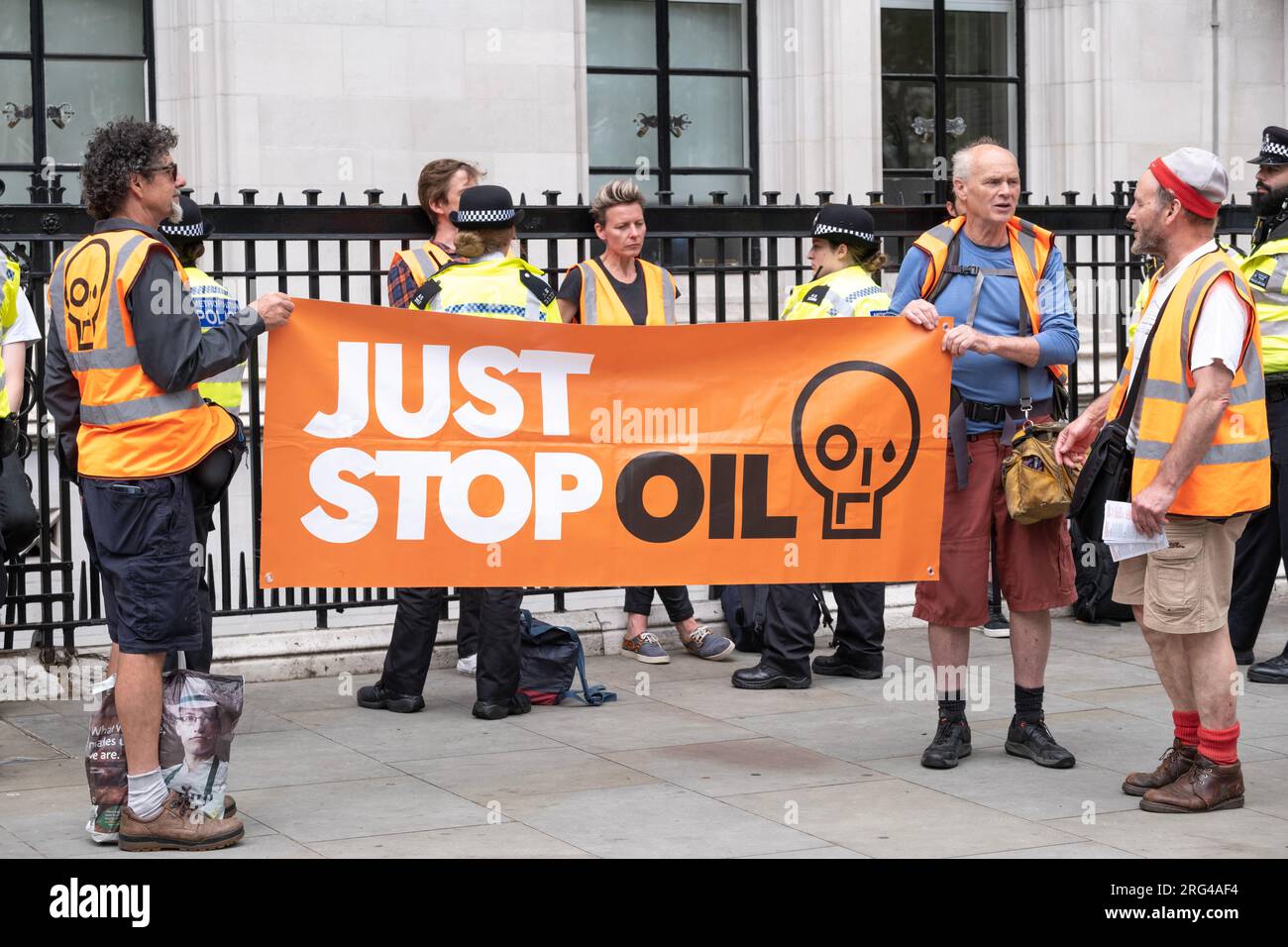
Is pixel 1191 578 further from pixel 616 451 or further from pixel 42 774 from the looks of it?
pixel 42 774

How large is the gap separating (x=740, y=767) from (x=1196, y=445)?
207 centimetres

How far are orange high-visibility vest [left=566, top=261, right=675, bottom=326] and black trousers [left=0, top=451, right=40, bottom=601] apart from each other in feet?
8.58

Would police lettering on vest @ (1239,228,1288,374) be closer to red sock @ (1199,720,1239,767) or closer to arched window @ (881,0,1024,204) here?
red sock @ (1199,720,1239,767)

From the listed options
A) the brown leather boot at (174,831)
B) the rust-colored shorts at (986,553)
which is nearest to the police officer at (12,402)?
the brown leather boot at (174,831)

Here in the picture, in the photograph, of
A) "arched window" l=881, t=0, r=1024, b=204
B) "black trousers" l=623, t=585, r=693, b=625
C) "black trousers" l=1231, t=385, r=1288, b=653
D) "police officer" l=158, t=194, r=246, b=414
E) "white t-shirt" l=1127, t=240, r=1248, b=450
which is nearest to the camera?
"white t-shirt" l=1127, t=240, r=1248, b=450

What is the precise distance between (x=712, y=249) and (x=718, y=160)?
39.3 inches

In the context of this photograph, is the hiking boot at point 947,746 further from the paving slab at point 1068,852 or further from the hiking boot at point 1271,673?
the hiking boot at point 1271,673

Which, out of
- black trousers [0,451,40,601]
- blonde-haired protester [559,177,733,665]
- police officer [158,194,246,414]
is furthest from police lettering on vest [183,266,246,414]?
blonde-haired protester [559,177,733,665]

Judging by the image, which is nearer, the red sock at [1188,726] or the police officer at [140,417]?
the police officer at [140,417]

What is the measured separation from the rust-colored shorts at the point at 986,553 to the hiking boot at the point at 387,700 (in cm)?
233

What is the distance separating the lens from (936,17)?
48.9 ft

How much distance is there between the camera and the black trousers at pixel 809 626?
8336 millimetres

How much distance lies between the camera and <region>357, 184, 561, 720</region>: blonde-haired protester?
7.61 m

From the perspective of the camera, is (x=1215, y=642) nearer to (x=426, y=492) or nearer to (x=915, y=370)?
(x=915, y=370)
